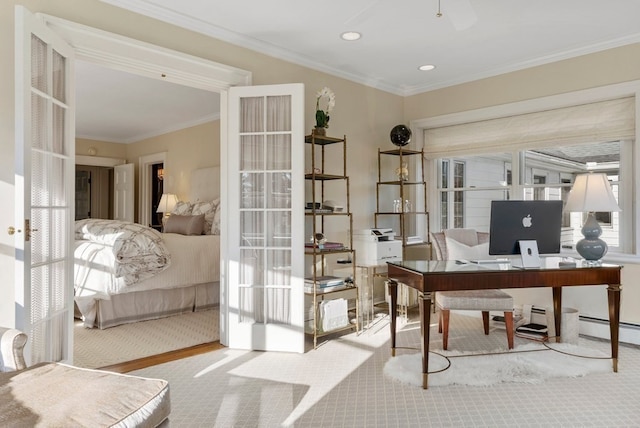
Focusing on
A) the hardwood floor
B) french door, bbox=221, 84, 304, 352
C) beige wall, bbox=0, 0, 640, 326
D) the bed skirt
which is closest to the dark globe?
beige wall, bbox=0, 0, 640, 326

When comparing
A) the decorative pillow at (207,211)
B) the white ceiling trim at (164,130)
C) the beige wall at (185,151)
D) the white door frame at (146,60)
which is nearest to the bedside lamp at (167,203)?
the beige wall at (185,151)

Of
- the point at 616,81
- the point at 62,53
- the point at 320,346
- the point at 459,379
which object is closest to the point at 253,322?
the point at 320,346

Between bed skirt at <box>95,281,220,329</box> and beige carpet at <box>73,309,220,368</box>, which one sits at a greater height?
bed skirt at <box>95,281,220,329</box>

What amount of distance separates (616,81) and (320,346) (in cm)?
342

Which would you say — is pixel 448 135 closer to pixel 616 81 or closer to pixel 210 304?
pixel 616 81

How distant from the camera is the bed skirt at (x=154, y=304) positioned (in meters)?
4.25

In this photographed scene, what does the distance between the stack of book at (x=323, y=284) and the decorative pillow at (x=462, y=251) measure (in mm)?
1054

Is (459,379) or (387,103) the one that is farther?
(387,103)

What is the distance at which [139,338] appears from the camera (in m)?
3.88

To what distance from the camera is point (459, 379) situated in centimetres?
286

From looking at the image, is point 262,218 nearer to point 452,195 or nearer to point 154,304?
point 154,304

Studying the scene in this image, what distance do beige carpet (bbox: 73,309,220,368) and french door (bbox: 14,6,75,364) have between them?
0.63 metres

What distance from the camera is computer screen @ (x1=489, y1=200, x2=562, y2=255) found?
3.04 meters

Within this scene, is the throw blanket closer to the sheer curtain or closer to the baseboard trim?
the sheer curtain
